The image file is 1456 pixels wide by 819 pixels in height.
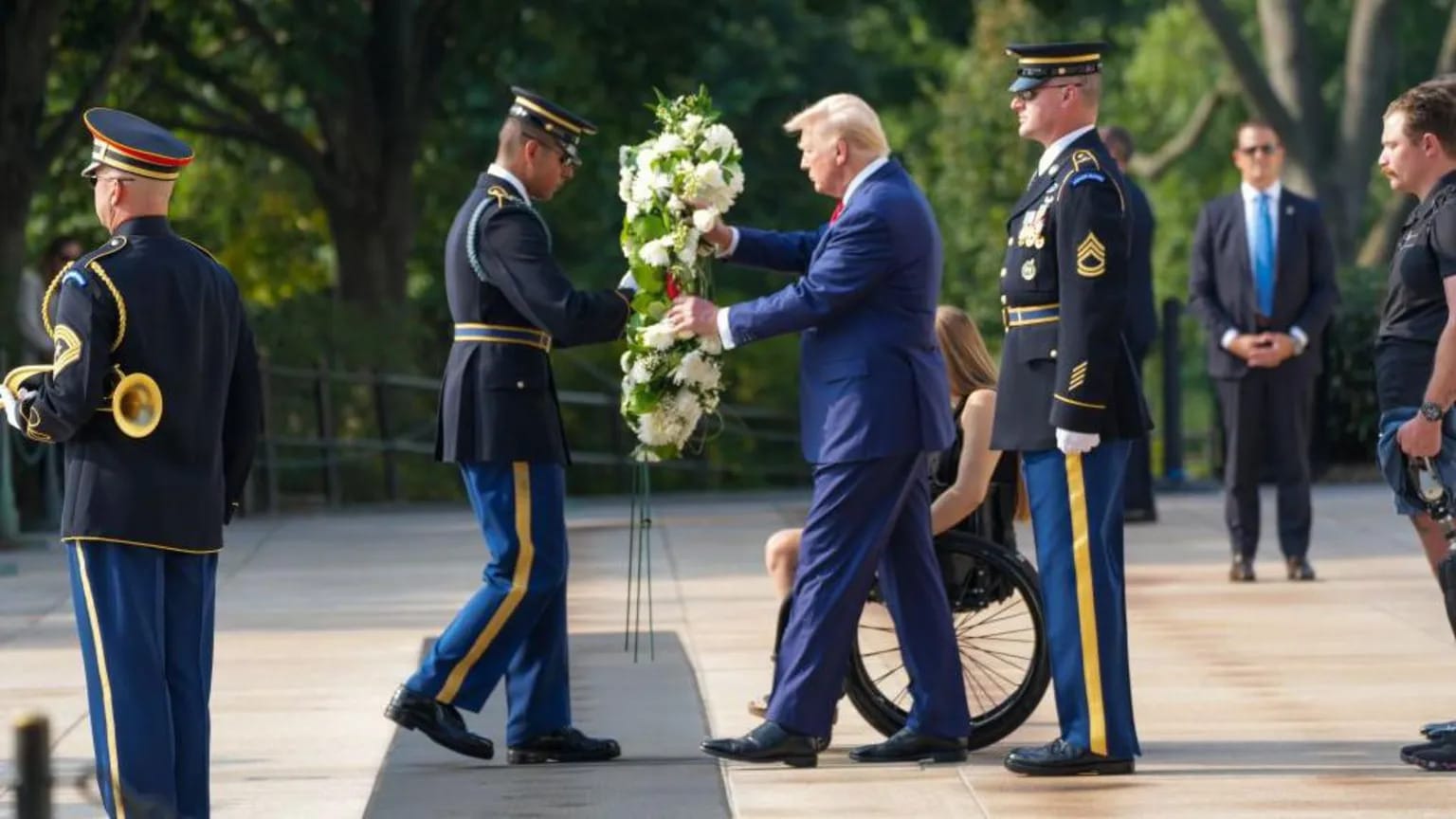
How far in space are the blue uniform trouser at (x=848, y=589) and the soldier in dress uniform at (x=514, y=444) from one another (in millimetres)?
690

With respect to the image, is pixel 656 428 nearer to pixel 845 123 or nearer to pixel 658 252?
pixel 658 252

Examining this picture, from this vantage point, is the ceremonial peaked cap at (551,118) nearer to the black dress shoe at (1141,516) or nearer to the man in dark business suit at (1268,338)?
the man in dark business suit at (1268,338)

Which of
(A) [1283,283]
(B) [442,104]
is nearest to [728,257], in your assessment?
(A) [1283,283]

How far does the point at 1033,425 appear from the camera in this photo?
7.88 m

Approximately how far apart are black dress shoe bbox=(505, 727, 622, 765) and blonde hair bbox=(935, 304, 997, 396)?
5.17 feet

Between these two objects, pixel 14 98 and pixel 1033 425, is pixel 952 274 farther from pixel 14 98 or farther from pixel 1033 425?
pixel 1033 425

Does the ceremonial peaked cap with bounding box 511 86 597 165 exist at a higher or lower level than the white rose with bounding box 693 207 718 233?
higher

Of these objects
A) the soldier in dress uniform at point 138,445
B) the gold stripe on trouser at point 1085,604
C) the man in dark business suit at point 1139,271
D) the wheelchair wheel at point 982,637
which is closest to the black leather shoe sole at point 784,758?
the wheelchair wheel at point 982,637

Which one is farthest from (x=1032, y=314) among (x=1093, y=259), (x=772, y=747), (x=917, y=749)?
(x=772, y=747)

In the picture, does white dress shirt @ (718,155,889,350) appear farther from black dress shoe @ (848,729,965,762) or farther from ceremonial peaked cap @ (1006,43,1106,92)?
black dress shoe @ (848,729,965,762)

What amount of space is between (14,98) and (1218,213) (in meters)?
8.43

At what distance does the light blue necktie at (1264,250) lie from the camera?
1299cm

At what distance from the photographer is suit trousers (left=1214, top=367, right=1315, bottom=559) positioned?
504 inches

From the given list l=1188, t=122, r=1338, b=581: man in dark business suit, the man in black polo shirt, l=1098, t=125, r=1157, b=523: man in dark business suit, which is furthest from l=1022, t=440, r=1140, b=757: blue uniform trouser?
l=1188, t=122, r=1338, b=581: man in dark business suit
